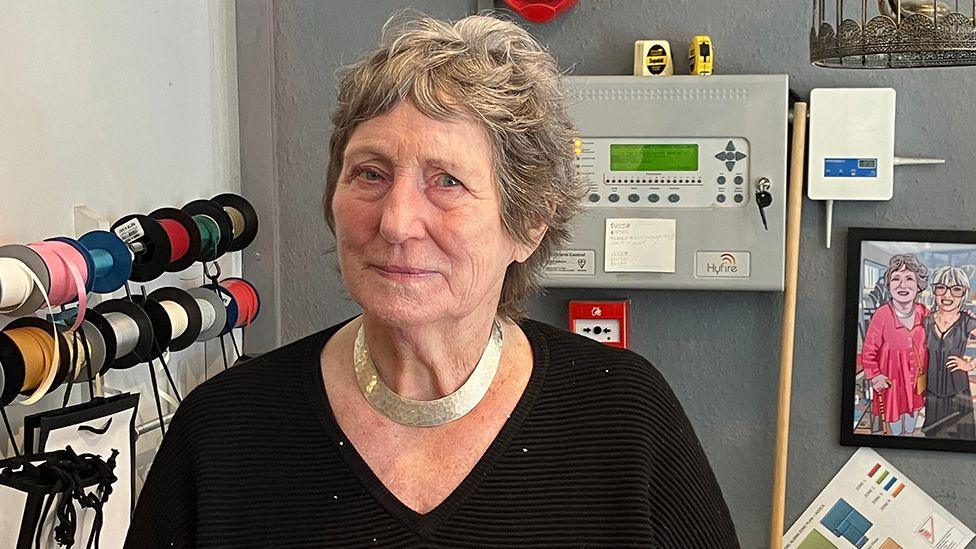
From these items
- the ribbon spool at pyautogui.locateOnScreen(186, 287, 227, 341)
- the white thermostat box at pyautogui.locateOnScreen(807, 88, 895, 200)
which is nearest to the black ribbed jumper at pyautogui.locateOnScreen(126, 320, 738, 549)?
the ribbon spool at pyautogui.locateOnScreen(186, 287, 227, 341)

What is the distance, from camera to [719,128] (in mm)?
2080

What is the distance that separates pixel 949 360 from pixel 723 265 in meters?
0.43

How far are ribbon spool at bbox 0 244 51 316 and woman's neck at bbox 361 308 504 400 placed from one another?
1.20 ft

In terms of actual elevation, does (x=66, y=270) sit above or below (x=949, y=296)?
above

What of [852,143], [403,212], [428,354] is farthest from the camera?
[852,143]

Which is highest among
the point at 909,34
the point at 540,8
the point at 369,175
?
the point at 540,8

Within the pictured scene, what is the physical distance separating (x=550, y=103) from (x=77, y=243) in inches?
23.6

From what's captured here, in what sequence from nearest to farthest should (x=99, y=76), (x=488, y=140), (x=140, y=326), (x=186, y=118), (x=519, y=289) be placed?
(x=488, y=140)
(x=519, y=289)
(x=140, y=326)
(x=99, y=76)
(x=186, y=118)

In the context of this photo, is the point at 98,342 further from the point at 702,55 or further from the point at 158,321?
the point at 702,55

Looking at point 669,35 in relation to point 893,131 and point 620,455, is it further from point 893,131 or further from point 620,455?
point 620,455

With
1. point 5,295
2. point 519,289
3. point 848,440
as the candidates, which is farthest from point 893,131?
point 5,295

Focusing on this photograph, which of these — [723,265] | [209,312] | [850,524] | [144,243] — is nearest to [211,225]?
[209,312]

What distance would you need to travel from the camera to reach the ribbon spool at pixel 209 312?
5.97 ft

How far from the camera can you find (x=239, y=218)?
2027 mm
